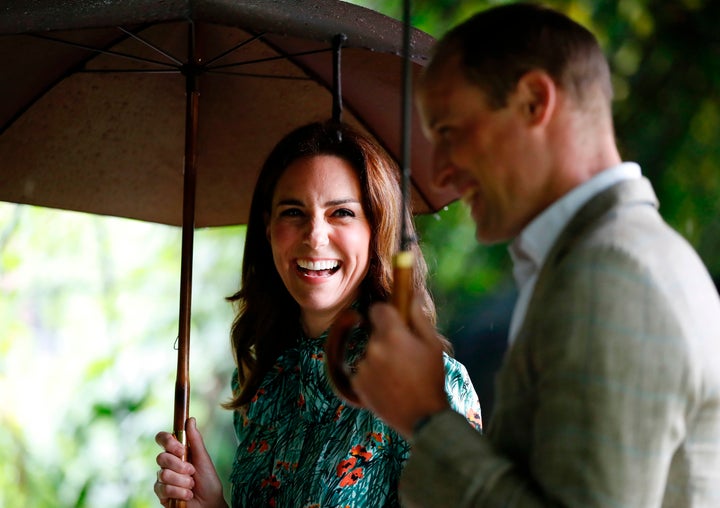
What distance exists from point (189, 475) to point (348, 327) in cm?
113

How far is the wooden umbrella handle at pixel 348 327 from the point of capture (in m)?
1.29

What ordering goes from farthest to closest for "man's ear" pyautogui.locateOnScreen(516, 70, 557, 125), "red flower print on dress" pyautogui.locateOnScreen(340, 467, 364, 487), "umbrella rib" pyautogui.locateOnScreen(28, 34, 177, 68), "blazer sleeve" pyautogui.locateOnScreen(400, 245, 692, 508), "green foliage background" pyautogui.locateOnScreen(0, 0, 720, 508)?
"green foliage background" pyautogui.locateOnScreen(0, 0, 720, 508) → "umbrella rib" pyautogui.locateOnScreen(28, 34, 177, 68) → "red flower print on dress" pyautogui.locateOnScreen(340, 467, 364, 487) → "man's ear" pyautogui.locateOnScreen(516, 70, 557, 125) → "blazer sleeve" pyautogui.locateOnScreen(400, 245, 692, 508)

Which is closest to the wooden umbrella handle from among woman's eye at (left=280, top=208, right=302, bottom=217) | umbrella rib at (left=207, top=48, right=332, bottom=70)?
woman's eye at (left=280, top=208, right=302, bottom=217)

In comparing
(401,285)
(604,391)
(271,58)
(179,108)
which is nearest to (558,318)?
(604,391)

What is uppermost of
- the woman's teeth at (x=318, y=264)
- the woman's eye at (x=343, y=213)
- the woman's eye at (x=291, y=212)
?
the woman's eye at (x=291, y=212)

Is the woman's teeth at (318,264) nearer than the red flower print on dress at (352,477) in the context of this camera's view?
No

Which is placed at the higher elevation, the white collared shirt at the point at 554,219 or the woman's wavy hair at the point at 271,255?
the woman's wavy hair at the point at 271,255

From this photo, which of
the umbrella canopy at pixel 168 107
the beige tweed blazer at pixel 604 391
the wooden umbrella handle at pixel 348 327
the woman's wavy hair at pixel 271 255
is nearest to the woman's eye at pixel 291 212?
the woman's wavy hair at pixel 271 255

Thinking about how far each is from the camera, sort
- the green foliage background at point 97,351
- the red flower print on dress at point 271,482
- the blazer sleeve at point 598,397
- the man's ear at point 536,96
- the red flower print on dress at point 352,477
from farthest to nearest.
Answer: the green foliage background at point 97,351, the red flower print on dress at point 271,482, the red flower print on dress at point 352,477, the man's ear at point 536,96, the blazer sleeve at point 598,397

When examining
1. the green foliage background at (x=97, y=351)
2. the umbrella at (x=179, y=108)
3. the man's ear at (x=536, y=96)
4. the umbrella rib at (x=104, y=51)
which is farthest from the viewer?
the green foliage background at (x=97, y=351)

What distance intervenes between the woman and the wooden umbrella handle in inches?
26.9

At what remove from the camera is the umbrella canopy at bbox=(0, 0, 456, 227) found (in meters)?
2.52

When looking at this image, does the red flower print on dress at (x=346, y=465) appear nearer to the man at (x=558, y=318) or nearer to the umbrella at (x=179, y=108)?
the umbrella at (x=179, y=108)

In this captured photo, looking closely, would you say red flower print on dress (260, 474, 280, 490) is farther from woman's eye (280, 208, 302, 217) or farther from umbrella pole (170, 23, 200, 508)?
woman's eye (280, 208, 302, 217)
